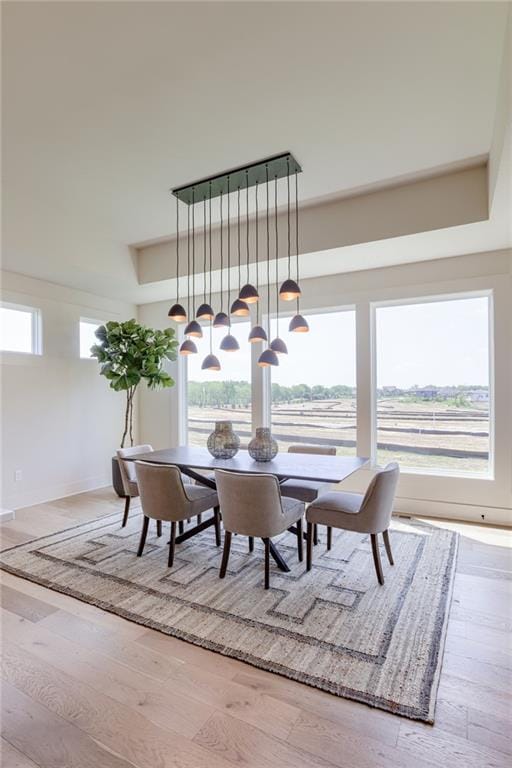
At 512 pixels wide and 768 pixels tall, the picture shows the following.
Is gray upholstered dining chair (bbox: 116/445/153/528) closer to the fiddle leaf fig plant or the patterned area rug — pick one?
the patterned area rug

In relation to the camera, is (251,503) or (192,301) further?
(192,301)

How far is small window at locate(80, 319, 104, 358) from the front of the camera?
5.56 m

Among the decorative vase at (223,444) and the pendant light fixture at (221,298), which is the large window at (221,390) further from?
the decorative vase at (223,444)

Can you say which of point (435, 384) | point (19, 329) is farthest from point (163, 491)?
point (435, 384)

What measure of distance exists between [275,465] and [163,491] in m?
0.91

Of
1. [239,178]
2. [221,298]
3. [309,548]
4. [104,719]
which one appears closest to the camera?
[104,719]

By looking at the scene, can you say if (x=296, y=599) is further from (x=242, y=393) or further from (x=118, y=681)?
(x=242, y=393)

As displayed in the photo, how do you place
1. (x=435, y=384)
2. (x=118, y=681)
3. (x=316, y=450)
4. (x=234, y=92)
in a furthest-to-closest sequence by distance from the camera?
(x=435, y=384)
(x=316, y=450)
(x=234, y=92)
(x=118, y=681)

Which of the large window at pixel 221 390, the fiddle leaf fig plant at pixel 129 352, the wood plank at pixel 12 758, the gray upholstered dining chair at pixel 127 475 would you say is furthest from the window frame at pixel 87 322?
the wood plank at pixel 12 758

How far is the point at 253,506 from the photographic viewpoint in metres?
2.69

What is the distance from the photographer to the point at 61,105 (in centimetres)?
251

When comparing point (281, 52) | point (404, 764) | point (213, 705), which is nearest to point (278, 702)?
point (213, 705)

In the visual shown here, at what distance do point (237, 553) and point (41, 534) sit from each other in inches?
78.5

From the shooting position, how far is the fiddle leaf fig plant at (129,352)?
5.04 meters
